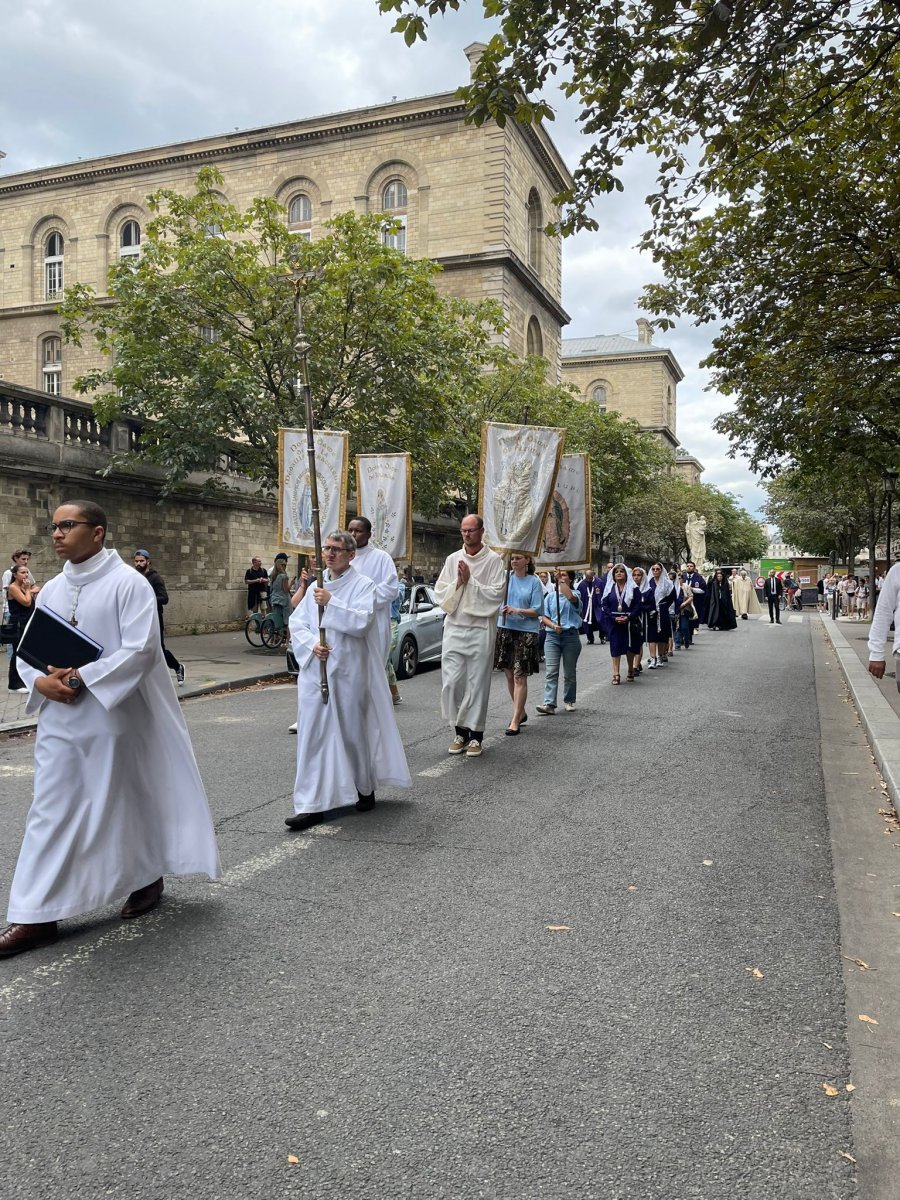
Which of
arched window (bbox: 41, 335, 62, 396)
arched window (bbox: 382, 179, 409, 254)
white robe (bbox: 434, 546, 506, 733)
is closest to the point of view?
white robe (bbox: 434, 546, 506, 733)

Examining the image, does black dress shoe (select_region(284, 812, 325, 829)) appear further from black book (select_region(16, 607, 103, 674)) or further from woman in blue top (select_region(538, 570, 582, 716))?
woman in blue top (select_region(538, 570, 582, 716))

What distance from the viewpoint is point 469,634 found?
8.64 m

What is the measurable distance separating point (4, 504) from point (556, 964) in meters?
16.1

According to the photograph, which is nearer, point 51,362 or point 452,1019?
point 452,1019

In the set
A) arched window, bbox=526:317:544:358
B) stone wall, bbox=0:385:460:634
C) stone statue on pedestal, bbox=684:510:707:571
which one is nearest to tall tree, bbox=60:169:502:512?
stone wall, bbox=0:385:460:634

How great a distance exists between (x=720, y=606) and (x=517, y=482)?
68.1ft

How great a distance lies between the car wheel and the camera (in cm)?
1530

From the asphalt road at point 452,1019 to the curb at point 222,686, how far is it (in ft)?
13.5

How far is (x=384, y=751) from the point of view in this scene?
642 cm

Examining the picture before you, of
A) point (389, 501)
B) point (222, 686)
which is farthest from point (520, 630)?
point (222, 686)

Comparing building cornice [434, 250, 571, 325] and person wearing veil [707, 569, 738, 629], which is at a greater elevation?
building cornice [434, 250, 571, 325]

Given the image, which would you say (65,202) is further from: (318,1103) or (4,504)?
(318,1103)

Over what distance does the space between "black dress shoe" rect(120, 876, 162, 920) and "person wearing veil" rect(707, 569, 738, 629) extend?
26.3 m

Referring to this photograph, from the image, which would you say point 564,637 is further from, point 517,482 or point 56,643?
point 56,643
